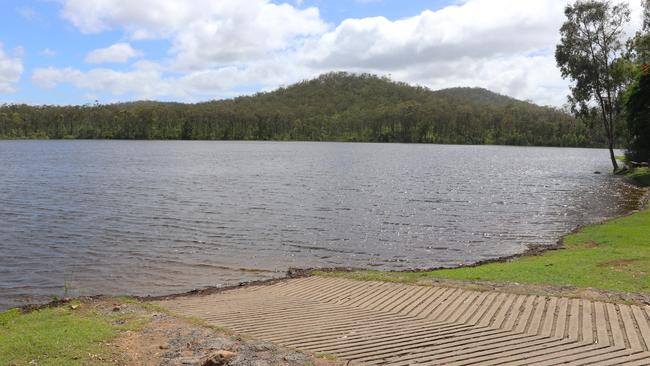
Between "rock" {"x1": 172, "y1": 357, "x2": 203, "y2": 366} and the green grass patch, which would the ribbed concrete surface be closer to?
"rock" {"x1": 172, "y1": 357, "x2": 203, "y2": 366}

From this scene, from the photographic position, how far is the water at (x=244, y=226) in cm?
2202

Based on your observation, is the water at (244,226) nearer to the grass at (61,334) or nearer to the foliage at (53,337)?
the grass at (61,334)

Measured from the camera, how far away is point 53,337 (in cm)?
1128

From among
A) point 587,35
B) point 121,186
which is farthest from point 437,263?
point 587,35

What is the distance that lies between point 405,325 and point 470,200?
36.6 metres

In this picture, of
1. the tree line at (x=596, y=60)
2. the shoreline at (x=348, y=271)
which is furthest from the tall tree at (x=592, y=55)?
the shoreline at (x=348, y=271)

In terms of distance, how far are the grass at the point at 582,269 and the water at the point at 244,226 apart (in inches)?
138

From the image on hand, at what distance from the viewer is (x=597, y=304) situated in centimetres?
1238

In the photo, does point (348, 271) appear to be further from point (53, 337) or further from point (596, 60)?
point (596, 60)

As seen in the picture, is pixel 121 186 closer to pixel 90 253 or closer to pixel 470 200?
pixel 90 253

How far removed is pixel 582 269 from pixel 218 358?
13.5 metres

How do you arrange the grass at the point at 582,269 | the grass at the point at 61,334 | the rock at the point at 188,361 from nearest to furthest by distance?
the rock at the point at 188,361, the grass at the point at 61,334, the grass at the point at 582,269

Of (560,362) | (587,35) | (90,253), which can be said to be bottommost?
(90,253)

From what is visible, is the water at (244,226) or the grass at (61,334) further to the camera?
the water at (244,226)
